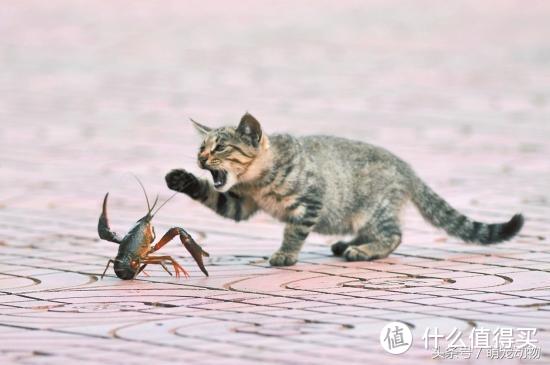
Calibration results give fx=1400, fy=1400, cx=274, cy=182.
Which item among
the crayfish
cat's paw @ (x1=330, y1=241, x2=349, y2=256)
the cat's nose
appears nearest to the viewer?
the crayfish

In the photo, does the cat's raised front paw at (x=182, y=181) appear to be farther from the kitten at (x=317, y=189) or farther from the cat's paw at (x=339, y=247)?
the cat's paw at (x=339, y=247)

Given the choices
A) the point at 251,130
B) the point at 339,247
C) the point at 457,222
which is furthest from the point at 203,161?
the point at 457,222

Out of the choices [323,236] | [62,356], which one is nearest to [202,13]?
[323,236]

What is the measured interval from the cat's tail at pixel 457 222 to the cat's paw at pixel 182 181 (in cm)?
135

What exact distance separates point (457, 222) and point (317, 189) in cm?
88

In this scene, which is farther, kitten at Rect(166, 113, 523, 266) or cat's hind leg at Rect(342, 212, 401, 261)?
cat's hind leg at Rect(342, 212, 401, 261)

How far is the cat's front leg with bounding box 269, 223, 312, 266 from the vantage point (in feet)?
23.9

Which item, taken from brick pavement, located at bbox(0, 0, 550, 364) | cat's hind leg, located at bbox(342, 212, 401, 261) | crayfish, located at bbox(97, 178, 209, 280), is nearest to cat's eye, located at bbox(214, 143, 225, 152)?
crayfish, located at bbox(97, 178, 209, 280)

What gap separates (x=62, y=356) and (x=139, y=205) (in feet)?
13.3

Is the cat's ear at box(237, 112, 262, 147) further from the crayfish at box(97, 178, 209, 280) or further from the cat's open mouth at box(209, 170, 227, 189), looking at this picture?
the crayfish at box(97, 178, 209, 280)

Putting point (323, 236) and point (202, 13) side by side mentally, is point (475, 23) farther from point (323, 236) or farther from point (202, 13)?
point (323, 236)

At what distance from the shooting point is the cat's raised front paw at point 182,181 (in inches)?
281

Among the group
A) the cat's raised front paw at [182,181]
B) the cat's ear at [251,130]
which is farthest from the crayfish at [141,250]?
the cat's ear at [251,130]

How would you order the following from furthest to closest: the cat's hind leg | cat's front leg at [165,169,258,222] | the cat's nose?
the cat's hind leg → cat's front leg at [165,169,258,222] → the cat's nose
